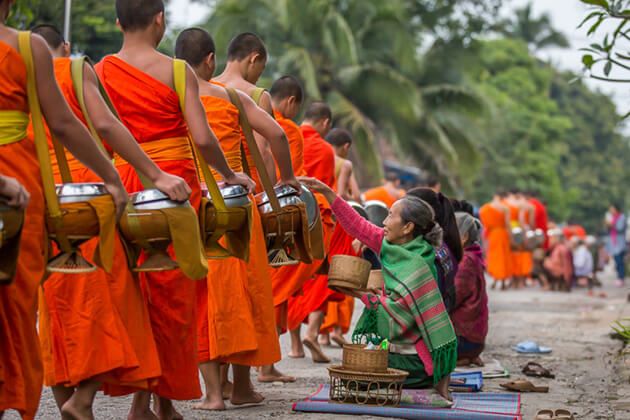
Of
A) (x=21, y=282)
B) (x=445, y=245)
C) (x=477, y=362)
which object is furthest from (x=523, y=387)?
(x=21, y=282)

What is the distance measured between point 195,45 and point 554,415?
2733 millimetres

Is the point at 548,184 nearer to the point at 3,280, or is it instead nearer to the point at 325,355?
the point at 325,355

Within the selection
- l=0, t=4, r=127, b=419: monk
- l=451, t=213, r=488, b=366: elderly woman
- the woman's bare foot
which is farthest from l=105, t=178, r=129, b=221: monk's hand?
the woman's bare foot

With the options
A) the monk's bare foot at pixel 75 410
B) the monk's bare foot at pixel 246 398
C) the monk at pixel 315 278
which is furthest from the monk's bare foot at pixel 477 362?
the monk's bare foot at pixel 75 410

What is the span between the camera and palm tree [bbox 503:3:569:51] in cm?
7056

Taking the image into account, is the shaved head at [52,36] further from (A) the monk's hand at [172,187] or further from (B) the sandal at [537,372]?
(B) the sandal at [537,372]

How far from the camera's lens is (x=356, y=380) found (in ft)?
20.5

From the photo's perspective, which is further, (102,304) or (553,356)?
(553,356)

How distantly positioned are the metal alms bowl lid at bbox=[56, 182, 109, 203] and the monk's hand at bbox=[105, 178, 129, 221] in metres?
0.06

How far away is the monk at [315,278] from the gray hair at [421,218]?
1758 mm

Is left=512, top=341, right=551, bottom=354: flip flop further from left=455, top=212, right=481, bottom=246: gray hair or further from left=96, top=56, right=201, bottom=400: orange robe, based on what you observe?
left=96, top=56, right=201, bottom=400: orange robe

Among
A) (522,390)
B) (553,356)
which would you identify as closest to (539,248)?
(553,356)

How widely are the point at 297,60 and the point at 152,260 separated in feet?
79.5

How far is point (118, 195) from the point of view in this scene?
178 inches
